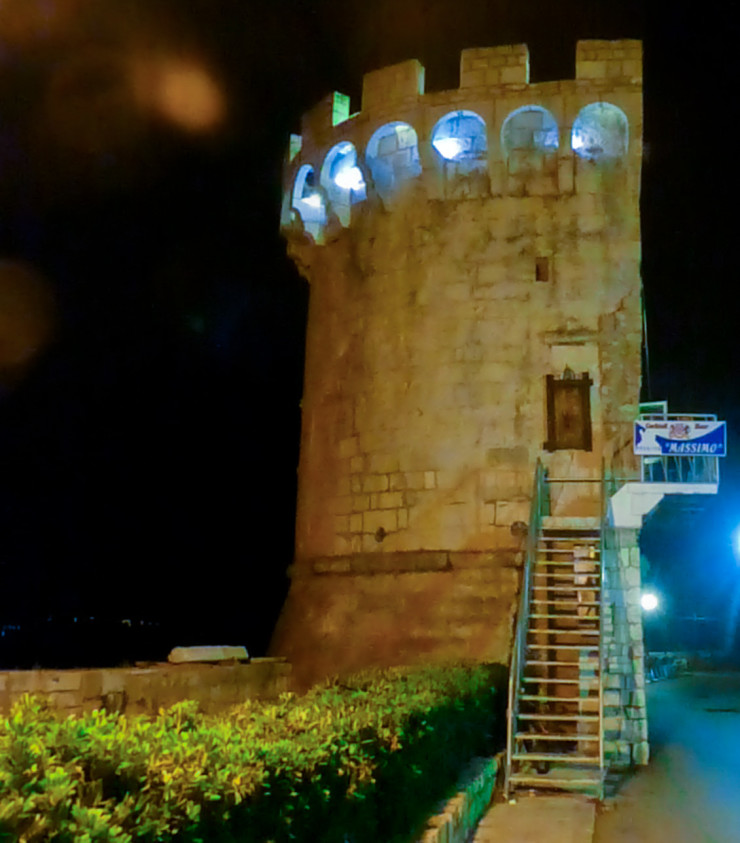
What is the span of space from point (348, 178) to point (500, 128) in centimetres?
328

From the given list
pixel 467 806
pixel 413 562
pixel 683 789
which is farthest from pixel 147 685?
pixel 683 789

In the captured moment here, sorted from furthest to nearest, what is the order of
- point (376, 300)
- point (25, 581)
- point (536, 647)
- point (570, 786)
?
point (25, 581) < point (376, 300) < point (536, 647) < point (570, 786)

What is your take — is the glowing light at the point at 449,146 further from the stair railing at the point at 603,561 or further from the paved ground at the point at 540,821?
the paved ground at the point at 540,821

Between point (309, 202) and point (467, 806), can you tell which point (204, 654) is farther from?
point (309, 202)

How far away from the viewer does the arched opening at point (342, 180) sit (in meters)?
16.4

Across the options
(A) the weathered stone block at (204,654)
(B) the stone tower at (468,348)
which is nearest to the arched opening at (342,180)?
(B) the stone tower at (468,348)

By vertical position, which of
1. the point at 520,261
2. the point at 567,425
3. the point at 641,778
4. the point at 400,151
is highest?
the point at 400,151

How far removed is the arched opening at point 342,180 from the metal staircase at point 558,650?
6352 mm

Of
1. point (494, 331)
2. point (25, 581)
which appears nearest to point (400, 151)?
point (494, 331)

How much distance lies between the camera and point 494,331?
14.6 meters

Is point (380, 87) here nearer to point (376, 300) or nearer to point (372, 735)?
point (376, 300)

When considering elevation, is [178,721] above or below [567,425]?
below

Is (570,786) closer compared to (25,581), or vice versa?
(570,786)

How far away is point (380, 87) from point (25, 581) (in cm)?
2899
